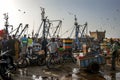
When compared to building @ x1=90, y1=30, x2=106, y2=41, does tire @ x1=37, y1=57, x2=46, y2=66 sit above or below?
below

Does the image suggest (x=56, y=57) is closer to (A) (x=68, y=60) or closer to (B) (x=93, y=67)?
(A) (x=68, y=60)

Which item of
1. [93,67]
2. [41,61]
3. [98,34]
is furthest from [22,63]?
[98,34]

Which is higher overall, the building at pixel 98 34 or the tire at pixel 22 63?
the building at pixel 98 34

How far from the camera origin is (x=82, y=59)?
16.6 meters

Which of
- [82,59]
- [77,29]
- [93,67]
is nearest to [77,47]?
[77,29]

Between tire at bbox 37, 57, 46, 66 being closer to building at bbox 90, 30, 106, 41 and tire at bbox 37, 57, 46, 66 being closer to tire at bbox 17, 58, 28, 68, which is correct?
tire at bbox 17, 58, 28, 68

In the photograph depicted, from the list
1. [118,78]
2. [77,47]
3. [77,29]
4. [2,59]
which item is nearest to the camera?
[2,59]

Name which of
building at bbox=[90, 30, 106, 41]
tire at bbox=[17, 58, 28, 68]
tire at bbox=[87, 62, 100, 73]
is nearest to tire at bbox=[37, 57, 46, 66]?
tire at bbox=[17, 58, 28, 68]

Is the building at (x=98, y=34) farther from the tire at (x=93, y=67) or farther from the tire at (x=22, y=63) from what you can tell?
the tire at (x=93, y=67)

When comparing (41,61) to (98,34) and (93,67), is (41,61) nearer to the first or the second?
(93,67)

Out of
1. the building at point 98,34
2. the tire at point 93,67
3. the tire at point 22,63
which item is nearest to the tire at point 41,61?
the tire at point 22,63

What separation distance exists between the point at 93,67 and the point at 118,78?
1.57m

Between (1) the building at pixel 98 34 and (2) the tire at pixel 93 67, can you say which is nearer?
A: (2) the tire at pixel 93 67

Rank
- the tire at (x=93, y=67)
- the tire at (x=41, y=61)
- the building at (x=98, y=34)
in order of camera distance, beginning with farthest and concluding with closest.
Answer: the building at (x=98, y=34) → the tire at (x=41, y=61) → the tire at (x=93, y=67)
